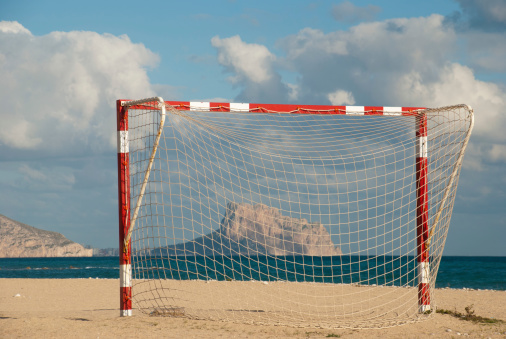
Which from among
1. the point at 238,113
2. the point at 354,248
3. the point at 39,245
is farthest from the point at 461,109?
the point at 39,245

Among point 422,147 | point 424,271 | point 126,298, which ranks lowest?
point 126,298

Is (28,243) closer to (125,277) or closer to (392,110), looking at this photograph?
(125,277)

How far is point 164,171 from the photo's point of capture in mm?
8219

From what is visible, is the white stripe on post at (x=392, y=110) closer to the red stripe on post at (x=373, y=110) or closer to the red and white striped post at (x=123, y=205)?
the red stripe on post at (x=373, y=110)

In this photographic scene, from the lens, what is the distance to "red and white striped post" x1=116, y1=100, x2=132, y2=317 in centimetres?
820

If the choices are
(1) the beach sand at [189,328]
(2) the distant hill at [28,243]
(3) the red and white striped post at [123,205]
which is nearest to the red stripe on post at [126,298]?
(3) the red and white striped post at [123,205]

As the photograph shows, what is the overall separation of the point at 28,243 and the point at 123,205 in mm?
143617

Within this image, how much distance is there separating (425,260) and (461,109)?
2801 mm

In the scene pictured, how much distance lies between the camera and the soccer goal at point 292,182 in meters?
8.29

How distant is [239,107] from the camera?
893cm

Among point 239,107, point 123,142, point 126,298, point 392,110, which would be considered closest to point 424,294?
point 392,110

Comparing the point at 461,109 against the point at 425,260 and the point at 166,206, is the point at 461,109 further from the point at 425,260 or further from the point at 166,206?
the point at 166,206

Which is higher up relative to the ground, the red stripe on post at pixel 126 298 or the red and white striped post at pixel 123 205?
the red and white striped post at pixel 123 205

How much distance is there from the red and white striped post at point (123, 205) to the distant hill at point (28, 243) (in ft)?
449
